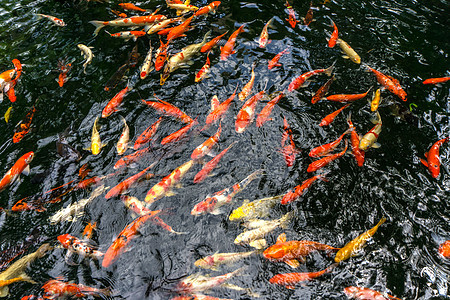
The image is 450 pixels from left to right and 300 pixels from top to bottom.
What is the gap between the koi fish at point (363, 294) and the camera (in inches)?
136

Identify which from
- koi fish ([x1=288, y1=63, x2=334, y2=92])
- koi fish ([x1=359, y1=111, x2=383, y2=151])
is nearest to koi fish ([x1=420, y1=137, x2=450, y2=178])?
koi fish ([x1=359, y1=111, x2=383, y2=151])

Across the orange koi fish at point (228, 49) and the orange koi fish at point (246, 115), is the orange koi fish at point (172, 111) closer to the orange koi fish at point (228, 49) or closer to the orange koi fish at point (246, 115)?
the orange koi fish at point (246, 115)

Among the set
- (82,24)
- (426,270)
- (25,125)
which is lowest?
(426,270)

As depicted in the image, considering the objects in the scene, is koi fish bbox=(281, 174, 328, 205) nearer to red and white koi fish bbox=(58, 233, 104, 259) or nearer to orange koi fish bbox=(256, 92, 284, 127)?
orange koi fish bbox=(256, 92, 284, 127)

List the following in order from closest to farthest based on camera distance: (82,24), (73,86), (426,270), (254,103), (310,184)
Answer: (426,270), (310,184), (254,103), (73,86), (82,24)

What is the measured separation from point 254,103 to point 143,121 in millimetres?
1926

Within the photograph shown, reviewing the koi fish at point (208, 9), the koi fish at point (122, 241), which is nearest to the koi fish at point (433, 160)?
the koi fish at point (122, 241)

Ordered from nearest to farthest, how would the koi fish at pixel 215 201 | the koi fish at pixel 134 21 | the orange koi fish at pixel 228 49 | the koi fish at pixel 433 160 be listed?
1. the koi fish at pixel 215 201
2. the koi fish at pixel 433 160
3. the orange koi fish at pixel 228 49
4. the koi fish at pixel 134 21

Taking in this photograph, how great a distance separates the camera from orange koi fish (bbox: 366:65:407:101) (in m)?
5.60

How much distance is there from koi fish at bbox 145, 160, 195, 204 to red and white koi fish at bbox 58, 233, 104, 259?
0.90 m

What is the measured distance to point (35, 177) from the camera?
4.79m

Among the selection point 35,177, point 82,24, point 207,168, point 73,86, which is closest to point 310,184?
point 207,168

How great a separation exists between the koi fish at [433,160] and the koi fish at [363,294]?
2053mm

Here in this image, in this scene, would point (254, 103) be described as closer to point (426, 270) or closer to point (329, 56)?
point (329, 56)
